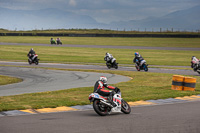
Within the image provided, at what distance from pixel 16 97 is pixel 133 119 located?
6.53 m

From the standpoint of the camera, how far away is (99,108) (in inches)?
471

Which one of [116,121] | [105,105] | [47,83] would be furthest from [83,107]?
[47,83]

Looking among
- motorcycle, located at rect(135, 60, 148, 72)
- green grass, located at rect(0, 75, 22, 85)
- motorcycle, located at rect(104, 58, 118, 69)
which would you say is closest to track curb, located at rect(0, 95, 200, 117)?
green grass, located at rect(0, 75, 22, 85)

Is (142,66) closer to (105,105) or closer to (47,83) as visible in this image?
(47,83)

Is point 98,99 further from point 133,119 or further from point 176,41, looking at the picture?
point 176,41

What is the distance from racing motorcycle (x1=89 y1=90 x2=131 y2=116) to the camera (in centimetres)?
1188

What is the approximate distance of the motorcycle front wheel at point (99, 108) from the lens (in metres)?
11.8

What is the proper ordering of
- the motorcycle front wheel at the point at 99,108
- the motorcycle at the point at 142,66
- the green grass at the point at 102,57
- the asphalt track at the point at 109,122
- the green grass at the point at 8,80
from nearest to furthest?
the asphalt track at the point at 109,122 < the motorcycle front wheel at the point at 99,108 < the green grass at the point at 8,80 < the motorcycle at the point at 142,66 < the green grass at the point at 102,57

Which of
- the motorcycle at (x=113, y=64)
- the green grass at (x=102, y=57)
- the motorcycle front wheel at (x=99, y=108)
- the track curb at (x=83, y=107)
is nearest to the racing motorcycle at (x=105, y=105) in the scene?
the motorcycle front wheel at (x=99, y=108)

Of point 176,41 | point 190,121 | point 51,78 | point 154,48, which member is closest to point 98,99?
point 190,121

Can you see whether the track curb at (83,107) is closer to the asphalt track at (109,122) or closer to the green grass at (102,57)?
the asphalt track at (109,122)

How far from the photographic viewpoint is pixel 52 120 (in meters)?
11.2

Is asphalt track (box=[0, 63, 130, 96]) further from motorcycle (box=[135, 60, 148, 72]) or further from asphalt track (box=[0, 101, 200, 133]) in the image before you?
asphalt track (box=[0, 101, 200, 133])

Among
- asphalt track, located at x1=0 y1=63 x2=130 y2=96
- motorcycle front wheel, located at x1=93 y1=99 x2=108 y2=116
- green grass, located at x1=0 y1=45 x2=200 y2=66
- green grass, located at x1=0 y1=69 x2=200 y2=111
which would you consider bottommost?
green grass, located at x1=0 y1=45 x2=200 y2=66
